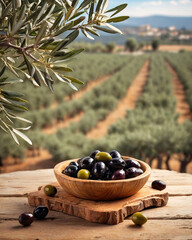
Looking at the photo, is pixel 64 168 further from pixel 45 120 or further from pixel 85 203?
pixel 45 120

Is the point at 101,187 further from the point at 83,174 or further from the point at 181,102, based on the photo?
the point at 181,102

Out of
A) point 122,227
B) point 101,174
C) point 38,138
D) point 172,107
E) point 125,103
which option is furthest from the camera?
point 125,103

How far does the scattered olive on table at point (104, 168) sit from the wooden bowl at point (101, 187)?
0.04m

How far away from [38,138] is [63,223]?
520 cm

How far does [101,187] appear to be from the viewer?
129 cm

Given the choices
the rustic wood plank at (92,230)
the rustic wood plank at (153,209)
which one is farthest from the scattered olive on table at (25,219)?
the rustic wood plank at (153,209)

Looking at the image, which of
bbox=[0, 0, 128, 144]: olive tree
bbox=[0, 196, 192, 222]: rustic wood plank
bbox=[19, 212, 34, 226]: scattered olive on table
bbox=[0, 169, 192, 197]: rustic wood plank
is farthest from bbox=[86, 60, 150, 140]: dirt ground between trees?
bbox=[0, 0, 128, 144]: olive tree

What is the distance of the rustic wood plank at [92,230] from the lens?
1159 millimetres

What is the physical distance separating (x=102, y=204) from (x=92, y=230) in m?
0.14

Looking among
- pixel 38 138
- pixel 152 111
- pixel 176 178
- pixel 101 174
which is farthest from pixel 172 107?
pixel 101 174

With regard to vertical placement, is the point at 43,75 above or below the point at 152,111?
above

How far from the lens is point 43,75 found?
1.10 m

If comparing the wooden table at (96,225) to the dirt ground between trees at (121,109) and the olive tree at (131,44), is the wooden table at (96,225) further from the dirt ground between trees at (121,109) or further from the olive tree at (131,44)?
the olive tree at (131,44)

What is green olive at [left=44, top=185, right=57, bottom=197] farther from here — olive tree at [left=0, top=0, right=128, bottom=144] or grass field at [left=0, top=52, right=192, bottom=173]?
grass field at [left=0, top=52, right=192, bottom=173]
